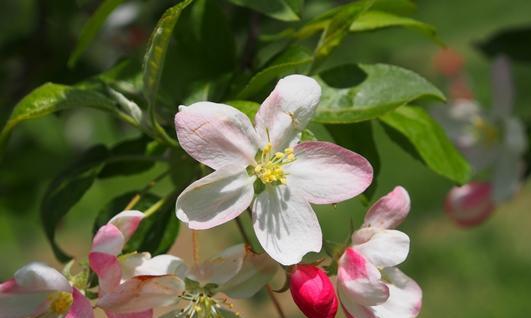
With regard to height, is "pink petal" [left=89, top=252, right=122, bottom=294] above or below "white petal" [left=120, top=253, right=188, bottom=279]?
above

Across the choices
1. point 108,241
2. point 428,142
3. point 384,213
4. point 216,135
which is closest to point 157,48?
point 216,135

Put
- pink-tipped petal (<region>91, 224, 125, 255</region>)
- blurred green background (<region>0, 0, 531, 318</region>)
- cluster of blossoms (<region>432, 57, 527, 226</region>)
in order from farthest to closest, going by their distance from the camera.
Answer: blurred green background (<region>0, 0, 531, 318</region>)
cluster of blossoms (<region>432, 57, 527, 226</region>)
pink-tipped petal (<region>91, 224, 125, 255</region>)

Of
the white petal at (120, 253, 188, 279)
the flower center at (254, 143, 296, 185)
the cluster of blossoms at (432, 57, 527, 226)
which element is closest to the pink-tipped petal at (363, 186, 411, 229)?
the flower center at (254, 143, 296, 185)

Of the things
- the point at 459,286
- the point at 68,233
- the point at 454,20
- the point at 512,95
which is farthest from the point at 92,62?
the point at 454,20

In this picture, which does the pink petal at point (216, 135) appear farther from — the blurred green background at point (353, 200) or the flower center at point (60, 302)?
the blurred green background at point (353, 200)

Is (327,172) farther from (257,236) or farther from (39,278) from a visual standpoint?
(39,278)

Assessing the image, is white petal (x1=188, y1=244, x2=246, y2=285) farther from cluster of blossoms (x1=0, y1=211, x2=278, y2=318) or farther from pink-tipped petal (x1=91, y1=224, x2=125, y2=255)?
pink-tipped petal (x1=91, y1=224, x2=125, y2=255)

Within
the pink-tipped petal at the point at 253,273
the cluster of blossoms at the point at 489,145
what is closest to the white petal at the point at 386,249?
the pink-tipped petal at the point at 253,273

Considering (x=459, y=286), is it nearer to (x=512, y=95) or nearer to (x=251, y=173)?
(x=512, y=95)
